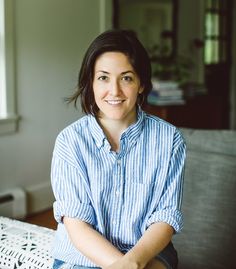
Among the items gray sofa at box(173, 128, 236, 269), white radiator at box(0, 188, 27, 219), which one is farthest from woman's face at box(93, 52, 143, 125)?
white radiator at box(0, 188, 27, 219)

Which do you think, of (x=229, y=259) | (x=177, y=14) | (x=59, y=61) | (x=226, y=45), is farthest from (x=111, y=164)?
(x=226, y=45)

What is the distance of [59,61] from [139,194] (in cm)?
255

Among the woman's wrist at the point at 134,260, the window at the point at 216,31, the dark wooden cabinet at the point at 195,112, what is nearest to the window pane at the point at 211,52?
the window at the point at 216,31

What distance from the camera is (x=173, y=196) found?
1.53m

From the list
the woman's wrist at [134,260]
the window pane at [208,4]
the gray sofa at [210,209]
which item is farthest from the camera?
the window pane at [208,4]

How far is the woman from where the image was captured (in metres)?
1.48

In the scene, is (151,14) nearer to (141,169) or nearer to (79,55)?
(79,55)

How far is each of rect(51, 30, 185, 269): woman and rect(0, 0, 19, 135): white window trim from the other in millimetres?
2017

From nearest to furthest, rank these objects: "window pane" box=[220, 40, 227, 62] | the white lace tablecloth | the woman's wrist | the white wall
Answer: the woman's wrist
the white lace tablecloth
the white wall
"window pane" box=[220, 40, 227, 62]

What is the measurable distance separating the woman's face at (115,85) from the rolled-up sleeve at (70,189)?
6.7 inches

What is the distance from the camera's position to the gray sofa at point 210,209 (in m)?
1.98

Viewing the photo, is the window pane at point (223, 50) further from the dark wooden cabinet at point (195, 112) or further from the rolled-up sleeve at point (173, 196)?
the rolled-up sleeve at point (173, 196)

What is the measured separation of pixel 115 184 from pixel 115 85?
28 centimetres

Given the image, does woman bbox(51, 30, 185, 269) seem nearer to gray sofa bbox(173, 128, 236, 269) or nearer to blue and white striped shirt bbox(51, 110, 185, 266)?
blue and white striped shirt bbox(51, 110, 185, 266)
